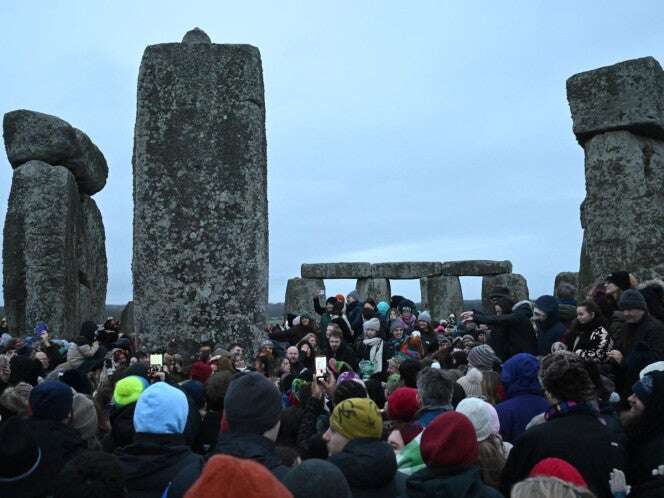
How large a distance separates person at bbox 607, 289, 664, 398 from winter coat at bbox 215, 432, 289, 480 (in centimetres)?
254

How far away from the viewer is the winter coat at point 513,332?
623cm

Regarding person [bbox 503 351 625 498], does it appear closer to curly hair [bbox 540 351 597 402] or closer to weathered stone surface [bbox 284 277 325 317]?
curly hair [bbox 540 351 597 402]

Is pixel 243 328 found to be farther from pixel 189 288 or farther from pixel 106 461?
pixel 106 461

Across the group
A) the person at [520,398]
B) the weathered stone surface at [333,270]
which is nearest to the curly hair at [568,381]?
the person at [520,398]

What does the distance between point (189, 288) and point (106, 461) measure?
172 inches

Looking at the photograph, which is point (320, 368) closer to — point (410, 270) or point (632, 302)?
point (632, 302)

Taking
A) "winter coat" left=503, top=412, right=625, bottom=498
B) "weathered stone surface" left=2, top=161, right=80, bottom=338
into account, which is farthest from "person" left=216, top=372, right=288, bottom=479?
"weathered stone surface" left=2, top=161, right=80, bottom=338

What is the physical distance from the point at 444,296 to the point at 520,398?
19179mm

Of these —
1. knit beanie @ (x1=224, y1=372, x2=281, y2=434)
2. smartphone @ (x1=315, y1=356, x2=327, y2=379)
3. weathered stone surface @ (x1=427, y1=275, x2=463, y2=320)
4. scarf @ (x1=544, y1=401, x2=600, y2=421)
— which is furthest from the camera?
weathered stone surface @ (x1=427, y1=275, x2=463, y2=320)

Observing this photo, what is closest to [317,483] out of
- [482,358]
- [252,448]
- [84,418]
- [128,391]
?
[252,448]

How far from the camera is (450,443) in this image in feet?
9.00

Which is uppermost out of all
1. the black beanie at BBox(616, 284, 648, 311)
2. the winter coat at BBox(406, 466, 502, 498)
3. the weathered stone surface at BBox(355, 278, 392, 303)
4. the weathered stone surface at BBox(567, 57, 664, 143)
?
the weathered stone surface at BBox(567, 57, 664, 143)

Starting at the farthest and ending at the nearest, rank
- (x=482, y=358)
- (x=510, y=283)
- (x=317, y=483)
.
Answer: (x=510, y=283) → (x=482, y=358) → (x=317, y=483)

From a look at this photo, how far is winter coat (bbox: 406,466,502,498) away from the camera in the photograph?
2697 mm
